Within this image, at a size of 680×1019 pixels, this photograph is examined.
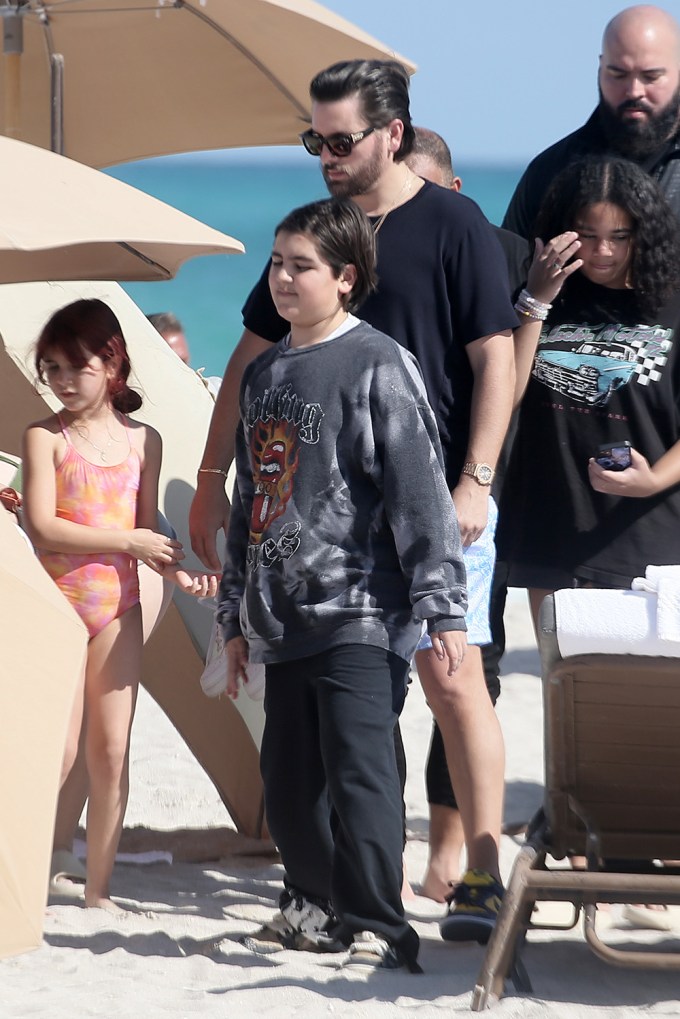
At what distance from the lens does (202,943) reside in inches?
135

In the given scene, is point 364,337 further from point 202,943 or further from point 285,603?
point 202,943

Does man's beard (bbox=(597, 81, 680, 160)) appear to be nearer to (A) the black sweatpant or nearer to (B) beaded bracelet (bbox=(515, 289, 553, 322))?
(B) beaded bracelet (bbox=(515, 289, 553, 322))

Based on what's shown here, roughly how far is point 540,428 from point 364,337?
2.49 ft

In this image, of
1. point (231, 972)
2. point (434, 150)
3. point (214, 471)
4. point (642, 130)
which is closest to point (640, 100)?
point (642, 130)

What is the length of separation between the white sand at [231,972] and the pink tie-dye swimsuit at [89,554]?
77cm

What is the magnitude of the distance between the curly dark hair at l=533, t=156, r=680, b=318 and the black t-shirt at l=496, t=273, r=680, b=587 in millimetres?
63

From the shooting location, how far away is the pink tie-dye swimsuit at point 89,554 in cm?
357

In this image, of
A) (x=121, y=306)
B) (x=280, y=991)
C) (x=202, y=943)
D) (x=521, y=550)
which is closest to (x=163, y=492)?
(x=121, y=306)

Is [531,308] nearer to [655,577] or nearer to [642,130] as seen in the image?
[642,130]

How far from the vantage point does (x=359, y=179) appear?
3.48 meters

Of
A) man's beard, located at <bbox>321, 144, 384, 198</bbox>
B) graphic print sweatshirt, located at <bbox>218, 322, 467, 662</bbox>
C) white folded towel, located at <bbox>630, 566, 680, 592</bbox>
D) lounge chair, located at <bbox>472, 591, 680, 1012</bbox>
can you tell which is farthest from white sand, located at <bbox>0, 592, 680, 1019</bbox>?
man's beard, located at <bbox>321, 144, 384, 198</bbox>

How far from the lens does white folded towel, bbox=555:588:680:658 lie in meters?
2.79

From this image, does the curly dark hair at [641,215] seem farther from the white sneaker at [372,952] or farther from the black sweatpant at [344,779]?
the white sneaker at [372,952]

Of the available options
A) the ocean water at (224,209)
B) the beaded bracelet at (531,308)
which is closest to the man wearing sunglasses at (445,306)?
the beaded bracelet at (531,308)
